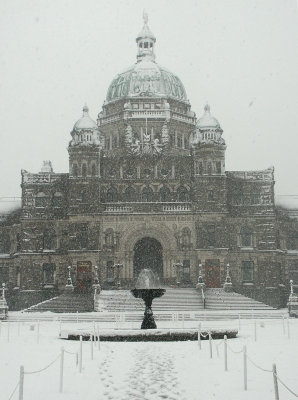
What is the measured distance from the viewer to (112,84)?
209 ft

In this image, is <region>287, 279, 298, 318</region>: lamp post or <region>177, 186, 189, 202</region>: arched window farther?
<region>177, 186, 189, 202</region>: arched window

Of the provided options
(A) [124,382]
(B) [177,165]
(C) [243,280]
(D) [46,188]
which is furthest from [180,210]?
(A) [124,382]

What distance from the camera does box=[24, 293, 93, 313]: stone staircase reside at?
151 ft

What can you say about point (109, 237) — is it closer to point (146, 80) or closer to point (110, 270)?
point (110, 270)

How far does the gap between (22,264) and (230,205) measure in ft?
57.1

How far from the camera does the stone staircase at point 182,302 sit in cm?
4491

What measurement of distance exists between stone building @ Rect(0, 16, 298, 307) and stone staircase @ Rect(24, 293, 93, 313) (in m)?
3.56

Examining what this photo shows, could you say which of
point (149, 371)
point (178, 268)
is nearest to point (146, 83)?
point (178, 268)

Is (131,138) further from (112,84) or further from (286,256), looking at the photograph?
(286,256)

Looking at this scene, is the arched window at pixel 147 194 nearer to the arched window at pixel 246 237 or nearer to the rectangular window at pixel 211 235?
the rectangular window at pixel 211 235

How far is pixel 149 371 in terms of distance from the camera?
1670 cm

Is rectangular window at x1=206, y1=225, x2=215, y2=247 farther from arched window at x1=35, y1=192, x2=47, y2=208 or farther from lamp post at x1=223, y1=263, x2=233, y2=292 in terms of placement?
arched window at x1=35, y1=192, x2=47, y2=208

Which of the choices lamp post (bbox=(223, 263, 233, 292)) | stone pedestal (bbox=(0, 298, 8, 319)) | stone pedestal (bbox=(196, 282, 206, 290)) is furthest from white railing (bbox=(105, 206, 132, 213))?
stone pedestal (bbox=(0, 298, 8, 319))

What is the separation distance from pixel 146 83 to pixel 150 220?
46.9 feet
